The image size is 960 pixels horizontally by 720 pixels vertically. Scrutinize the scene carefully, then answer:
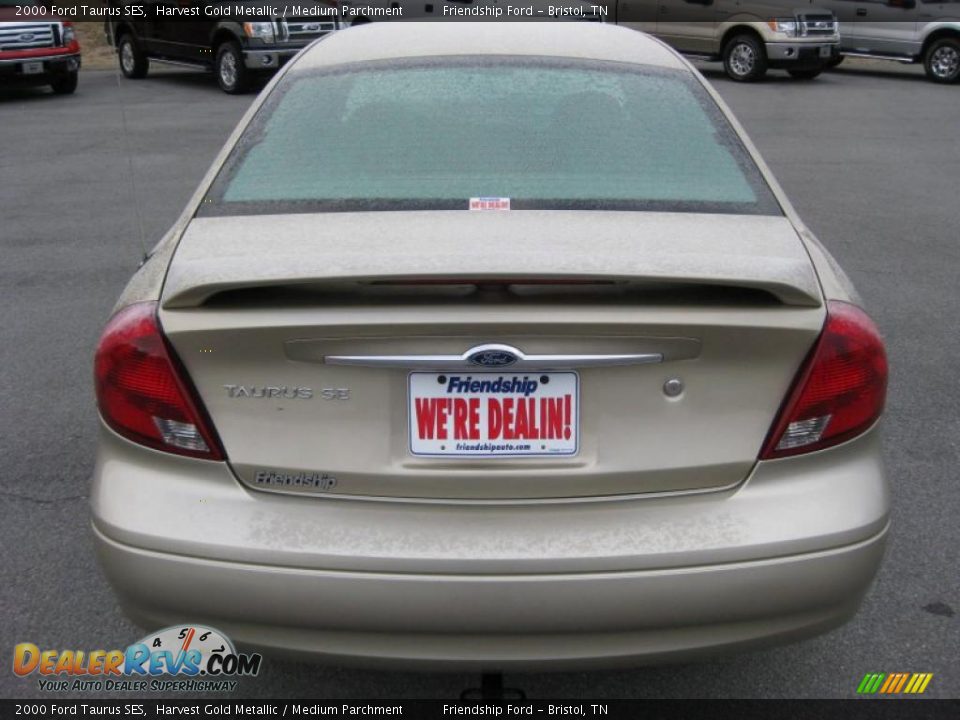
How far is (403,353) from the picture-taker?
2.39 metres

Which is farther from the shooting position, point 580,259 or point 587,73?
point 587,73

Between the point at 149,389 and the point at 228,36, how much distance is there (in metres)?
16.3

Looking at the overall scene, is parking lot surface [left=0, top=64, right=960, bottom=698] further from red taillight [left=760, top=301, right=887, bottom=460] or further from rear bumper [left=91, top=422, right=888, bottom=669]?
red taillight [left=760, top=301, right=887, bottom=460]

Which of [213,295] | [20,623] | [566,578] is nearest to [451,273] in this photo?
[213,295]

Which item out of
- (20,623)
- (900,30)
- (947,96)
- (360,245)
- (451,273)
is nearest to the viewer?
(451,273)

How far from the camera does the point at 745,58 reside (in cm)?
1925

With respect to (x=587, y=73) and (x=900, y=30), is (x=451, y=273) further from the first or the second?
(x=900, y=30)

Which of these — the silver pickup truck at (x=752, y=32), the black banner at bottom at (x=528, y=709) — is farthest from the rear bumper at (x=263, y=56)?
the black banner at bottom at (x=528, y=709)

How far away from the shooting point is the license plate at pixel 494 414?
2.41 metres

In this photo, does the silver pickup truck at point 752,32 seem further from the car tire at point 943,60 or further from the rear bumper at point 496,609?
the rear bumper at point 496,609

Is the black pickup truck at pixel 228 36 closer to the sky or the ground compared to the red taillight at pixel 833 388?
closer to the ground

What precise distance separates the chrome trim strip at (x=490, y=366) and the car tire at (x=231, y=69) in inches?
631

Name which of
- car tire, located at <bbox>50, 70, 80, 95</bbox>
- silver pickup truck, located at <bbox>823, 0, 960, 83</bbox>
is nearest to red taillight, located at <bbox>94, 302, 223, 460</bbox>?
car tire, located at <bbox>50, 70, 80, 95</bbox>

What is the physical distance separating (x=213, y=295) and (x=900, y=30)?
20051mm
